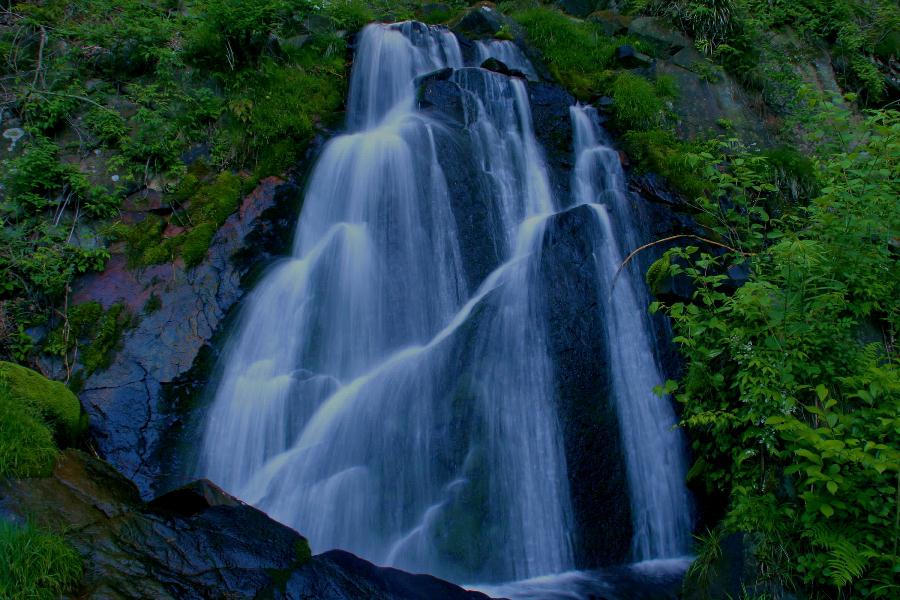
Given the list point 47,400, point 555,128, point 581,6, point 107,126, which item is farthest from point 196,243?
point 581,6

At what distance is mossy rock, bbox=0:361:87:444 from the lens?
13.7ft

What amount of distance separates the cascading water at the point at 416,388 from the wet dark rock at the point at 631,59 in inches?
145

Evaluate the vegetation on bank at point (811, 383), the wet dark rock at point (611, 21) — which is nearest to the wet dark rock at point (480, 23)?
the wet dark rock at point (611, 21)

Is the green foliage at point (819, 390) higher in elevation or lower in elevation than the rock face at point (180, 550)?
higher

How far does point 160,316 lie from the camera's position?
578 cm

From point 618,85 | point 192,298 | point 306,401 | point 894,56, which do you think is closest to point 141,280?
point 192,298

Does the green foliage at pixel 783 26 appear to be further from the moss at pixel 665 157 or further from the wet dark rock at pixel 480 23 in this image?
the wet dark rock at pixel 480 23

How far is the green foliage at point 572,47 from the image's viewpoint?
360 inches

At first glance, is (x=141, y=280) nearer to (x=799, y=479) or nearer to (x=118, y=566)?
(x=118, y=566)

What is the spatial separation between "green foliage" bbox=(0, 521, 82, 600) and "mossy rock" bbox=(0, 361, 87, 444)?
5.24ft

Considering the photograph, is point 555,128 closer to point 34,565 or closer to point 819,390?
point 819,390

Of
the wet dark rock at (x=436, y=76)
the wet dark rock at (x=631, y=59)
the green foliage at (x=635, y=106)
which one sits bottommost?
the green foliage at (x=635, y=106)

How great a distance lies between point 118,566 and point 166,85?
21.7 feet

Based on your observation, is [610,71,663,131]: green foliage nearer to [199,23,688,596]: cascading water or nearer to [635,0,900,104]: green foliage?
[199,23,688,596]: cascading water
